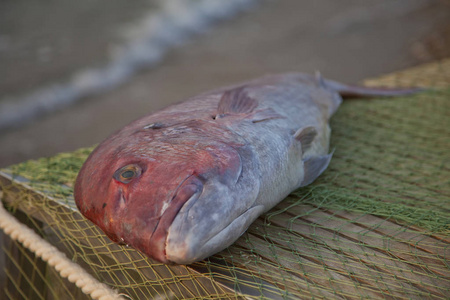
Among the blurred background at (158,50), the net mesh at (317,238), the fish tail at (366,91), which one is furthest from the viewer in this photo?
the blurred background at (158,50)

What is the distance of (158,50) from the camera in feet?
29.5

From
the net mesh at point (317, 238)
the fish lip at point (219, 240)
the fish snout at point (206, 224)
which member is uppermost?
the fish snout at point (206, 224)

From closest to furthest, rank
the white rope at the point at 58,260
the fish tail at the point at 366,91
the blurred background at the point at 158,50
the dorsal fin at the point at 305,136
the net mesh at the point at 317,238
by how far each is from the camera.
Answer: the net mesh at the point at 317,238 < the white rope at the point at 58,260 < the dorsal fin at the point at 305,136 < the fish tail at the point at 366,91 < the blurred background at the point at 158,50

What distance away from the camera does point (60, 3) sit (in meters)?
9.93

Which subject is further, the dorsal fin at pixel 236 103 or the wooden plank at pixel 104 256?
the dorsal fin at pixel 236 103

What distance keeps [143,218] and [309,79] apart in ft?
6.39

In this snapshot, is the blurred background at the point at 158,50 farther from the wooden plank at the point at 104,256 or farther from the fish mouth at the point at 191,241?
the fish mouth at the point at 191,241

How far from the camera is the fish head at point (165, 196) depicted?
1626 mm

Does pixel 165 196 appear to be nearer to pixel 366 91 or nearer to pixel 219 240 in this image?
pixel 219 240

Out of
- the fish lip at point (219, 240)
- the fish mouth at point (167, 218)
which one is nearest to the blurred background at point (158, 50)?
the fish lip at point (219, 240)

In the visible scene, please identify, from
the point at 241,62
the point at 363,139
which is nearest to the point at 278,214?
the point at 363,139

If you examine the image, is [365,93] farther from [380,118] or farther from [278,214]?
[278,214]

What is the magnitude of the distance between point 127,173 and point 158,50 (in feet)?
24.8

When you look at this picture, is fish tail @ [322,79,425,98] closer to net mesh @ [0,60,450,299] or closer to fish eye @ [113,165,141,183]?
net mesh @ [0,60,450,299]
